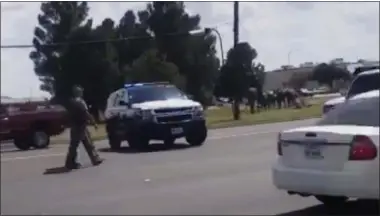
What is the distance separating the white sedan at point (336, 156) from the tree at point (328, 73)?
2287 cm

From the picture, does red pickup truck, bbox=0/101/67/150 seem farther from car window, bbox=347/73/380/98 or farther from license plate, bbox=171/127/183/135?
car window, bbox=347/73/380/98

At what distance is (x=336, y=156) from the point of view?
908 centimetres

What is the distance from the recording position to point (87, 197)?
10344mm

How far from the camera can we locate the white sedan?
8883 mm

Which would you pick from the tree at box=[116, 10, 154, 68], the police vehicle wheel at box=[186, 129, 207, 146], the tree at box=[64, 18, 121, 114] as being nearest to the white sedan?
the tree at box=[64, 18, 121, 114]

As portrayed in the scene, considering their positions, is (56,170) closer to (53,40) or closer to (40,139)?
(40,139)

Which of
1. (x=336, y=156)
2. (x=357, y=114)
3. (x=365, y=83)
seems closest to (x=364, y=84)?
(x=365, y=83)

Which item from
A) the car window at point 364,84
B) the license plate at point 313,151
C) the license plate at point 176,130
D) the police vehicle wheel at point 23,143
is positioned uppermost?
the car window at point 364,84

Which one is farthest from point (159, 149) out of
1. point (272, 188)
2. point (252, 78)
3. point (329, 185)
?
point (252, 78)

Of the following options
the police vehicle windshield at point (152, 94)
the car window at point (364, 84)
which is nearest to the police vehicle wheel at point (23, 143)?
the car window at point (364, 84)

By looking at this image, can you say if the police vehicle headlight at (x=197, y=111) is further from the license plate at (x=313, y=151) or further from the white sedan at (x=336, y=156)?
the license plate at (x=313, y=151)

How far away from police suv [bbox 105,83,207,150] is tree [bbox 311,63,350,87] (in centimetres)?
1221

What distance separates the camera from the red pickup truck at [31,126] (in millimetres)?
11652

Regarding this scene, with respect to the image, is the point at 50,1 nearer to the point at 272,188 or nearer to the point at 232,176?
the point at 272,188
